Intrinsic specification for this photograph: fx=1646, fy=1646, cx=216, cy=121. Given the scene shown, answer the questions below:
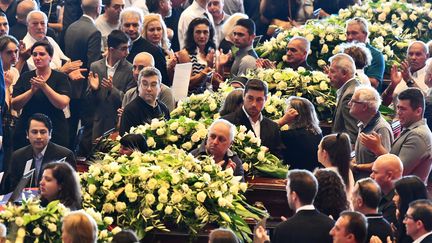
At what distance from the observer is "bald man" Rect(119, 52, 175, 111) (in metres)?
17.0

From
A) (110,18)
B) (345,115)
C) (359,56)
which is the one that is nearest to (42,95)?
(110,18)

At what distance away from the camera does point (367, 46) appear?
18531 mm

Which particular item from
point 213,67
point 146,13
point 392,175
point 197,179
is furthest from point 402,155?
point 146,13

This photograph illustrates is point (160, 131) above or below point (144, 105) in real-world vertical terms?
below

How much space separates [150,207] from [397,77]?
5.80 m

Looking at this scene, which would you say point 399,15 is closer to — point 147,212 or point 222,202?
point 222,202

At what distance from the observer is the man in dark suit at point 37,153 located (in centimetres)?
1533

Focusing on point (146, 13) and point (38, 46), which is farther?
point (146, 13)

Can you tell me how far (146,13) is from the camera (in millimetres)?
19984

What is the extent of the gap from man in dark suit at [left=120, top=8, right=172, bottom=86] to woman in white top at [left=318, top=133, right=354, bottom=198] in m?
4.36

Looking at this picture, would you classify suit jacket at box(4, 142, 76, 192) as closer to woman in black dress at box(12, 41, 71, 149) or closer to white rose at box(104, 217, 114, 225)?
woman in black dress at box(12, 41, 71, 149)

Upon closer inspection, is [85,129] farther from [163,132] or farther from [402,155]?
[402,155]

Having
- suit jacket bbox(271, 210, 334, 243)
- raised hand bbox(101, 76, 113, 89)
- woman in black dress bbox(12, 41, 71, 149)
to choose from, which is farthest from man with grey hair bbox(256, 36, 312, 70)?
suit jacket bbox(271, 210, 334, 243)

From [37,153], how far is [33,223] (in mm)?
3321
